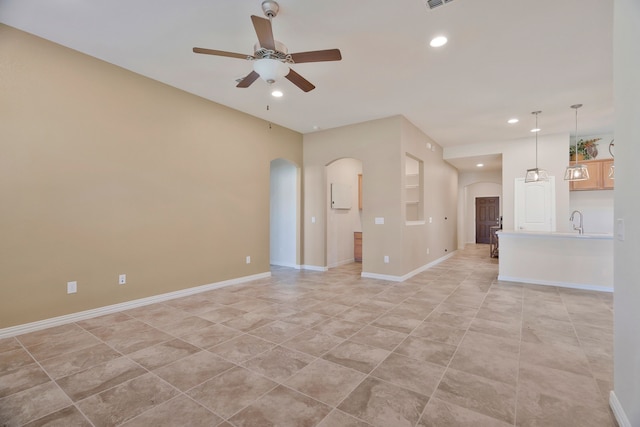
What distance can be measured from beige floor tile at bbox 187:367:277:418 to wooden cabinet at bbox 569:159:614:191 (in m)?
7.81

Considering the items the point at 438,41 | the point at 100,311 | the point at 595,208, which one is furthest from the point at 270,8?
the point at 595,208

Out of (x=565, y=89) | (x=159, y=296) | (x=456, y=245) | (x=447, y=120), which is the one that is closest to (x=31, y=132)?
(x=159, y=296)

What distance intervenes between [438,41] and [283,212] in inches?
185

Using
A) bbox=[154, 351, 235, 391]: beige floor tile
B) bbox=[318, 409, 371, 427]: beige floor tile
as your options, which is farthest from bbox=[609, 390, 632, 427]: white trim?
bbox=[154, 351, 235, 391]: beige floor tile

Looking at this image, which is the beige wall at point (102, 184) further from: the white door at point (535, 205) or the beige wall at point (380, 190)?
the white door at point (535, 205)

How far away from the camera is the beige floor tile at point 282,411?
1.68 meters

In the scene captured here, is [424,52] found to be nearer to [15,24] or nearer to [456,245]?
[15,24]

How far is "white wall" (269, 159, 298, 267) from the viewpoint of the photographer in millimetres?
6605

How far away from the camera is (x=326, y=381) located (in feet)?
6.88

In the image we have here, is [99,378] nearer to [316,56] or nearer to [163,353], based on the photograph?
[163,353]

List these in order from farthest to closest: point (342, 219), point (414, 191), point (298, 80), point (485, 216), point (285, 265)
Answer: point (485, 216)
point (414, 191)
point (342, 219)
point (285, 265)
point (298, 80)

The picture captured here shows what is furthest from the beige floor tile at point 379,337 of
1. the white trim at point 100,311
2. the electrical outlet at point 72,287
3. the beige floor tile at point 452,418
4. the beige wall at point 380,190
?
the electrical outlet at point 72,287

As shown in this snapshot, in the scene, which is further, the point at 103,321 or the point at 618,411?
the point at 103,321

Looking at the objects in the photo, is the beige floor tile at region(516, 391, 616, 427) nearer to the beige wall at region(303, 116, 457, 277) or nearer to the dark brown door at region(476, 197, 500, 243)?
the beige wall at region(303, 116, 457, 277)
